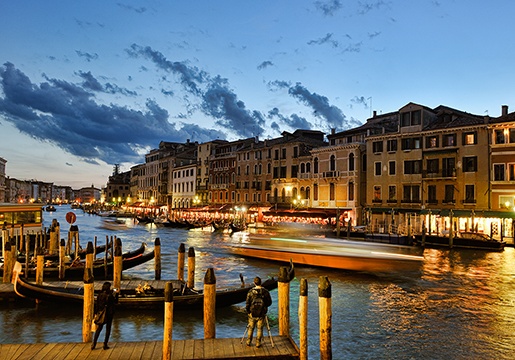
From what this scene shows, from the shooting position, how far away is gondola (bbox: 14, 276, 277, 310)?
508 inches

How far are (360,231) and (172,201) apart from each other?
45.3 meters

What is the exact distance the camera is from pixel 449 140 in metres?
35.4

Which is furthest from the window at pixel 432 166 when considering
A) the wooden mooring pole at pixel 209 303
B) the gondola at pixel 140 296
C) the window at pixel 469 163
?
the wooden mooring pole at pixel 209 303

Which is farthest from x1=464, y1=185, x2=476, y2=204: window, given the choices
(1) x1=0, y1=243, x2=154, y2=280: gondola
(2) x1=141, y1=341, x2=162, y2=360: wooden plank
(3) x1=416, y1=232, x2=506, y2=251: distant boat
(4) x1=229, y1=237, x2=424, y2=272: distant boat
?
(2) x1=141, y1=341, x2=162, y2=360: wooden plank

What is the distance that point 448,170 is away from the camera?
35.3 metres

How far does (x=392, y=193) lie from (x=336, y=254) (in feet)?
62.6

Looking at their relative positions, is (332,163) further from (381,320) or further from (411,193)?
(381,320)

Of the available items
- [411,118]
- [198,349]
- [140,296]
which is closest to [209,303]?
[198,349]

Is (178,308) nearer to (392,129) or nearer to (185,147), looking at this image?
(392,129)

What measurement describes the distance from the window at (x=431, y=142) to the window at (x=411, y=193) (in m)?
3.53

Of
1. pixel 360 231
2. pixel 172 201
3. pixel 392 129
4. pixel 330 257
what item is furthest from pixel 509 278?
pixel 172 201

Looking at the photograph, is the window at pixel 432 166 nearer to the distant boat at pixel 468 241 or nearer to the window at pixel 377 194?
the window at pixel 377 194

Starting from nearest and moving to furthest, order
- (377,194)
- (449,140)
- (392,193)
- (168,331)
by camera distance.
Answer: (168,331), (449,140), (392,193), (377,194)

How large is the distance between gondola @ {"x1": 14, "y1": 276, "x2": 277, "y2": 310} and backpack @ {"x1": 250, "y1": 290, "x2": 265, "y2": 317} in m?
4.52
